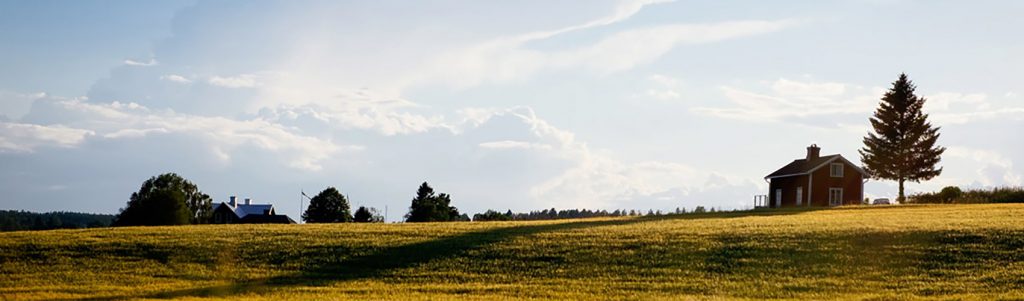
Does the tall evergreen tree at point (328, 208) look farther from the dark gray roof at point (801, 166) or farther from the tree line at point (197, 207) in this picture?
the dark gray roof at point (801, 166)

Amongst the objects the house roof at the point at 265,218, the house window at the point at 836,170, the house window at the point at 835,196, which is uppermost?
the house window at the point at 836,170

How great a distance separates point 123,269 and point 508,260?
13797mm

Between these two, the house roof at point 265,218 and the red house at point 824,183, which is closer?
the red house at point 824,183

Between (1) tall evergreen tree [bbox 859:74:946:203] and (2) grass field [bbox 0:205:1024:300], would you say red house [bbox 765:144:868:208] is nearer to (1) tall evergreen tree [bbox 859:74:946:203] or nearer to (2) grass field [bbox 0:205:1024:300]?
(1) tall evergreen tree [bbox 859:74:946:203]

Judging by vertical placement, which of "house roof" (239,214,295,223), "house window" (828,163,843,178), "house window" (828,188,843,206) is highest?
"house window" (828,163,843,178)

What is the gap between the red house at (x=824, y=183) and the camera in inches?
3012

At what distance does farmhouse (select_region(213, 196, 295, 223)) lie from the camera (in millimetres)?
115000

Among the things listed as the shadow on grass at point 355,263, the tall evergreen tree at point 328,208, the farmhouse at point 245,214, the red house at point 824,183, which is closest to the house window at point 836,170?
the red house at point 824,183

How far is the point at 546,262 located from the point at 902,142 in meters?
55.3

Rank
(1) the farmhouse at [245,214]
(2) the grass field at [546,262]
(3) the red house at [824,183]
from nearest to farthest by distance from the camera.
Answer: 1. (2) the grass field at [546,262]
2. (3) the red house at [824,183]
3. (1) the farmhouse at [245,214]

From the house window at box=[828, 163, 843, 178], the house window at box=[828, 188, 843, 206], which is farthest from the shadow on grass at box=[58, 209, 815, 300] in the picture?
the house window at box=[828, 163, 843, 178]

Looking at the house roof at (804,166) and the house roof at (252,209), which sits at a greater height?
the house roof at (804,166)

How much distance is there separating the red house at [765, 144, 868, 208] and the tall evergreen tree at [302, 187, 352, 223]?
135 feet

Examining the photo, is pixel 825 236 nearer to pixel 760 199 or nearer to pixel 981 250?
pixel 981 250
